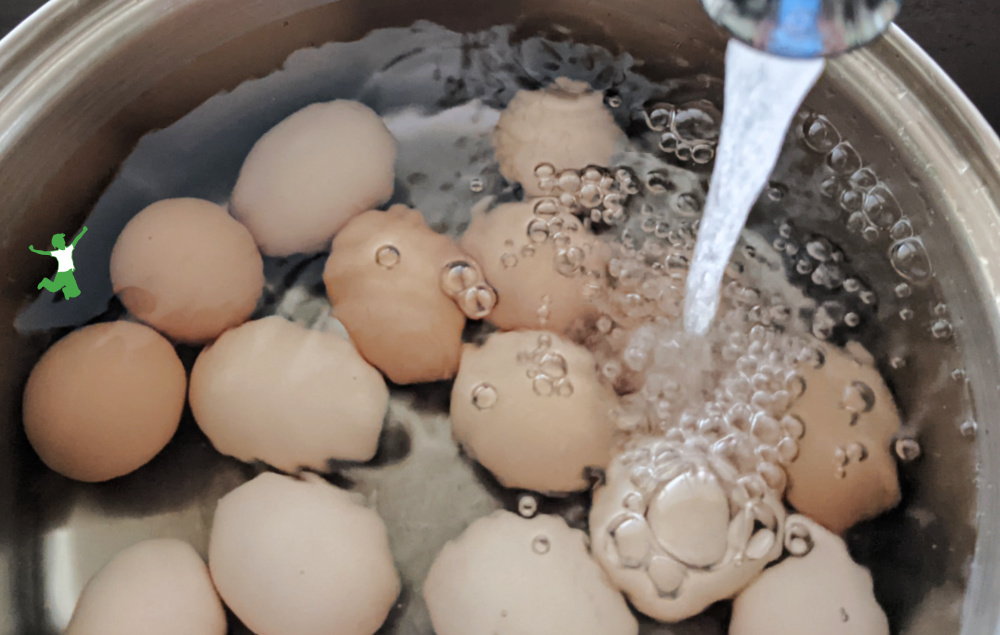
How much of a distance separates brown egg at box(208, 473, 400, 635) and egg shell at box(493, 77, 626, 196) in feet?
1.33

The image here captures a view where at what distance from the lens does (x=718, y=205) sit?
659 mm

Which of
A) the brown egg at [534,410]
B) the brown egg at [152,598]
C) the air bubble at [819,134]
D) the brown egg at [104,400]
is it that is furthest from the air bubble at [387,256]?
the air bubble at [819,134]

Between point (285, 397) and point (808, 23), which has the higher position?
point (808, 23)

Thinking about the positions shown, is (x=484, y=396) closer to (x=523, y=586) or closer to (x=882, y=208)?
(x=523, y=586)

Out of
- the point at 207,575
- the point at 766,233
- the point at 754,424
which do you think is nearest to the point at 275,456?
the point at 207,575

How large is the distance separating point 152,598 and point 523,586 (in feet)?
1.04

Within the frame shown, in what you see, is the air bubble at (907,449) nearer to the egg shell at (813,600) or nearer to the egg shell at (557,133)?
the egg shell at (813,600)

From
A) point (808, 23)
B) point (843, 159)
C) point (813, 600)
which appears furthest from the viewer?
point (843, 159)

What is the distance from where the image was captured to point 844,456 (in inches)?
24.8

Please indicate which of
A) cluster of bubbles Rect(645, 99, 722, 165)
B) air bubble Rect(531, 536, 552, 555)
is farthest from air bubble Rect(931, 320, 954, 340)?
air bubble Rect(531, 536, 552, 555)

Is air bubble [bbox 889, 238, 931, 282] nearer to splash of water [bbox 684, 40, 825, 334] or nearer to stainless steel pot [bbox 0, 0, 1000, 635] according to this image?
stainless steel pot [bbox 0, 0, 1000, 635]

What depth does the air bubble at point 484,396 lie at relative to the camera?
0.66 meters

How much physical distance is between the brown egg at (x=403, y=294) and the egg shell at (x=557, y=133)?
0.13 metres

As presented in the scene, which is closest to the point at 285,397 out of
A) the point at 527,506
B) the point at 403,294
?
the point at 403,294
